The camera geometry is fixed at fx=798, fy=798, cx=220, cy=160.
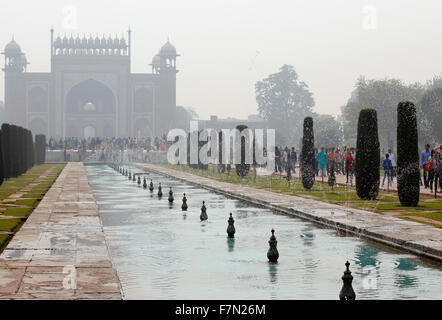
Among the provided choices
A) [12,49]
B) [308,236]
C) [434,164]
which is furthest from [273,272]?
[12,49]

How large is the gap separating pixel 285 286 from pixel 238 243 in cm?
409

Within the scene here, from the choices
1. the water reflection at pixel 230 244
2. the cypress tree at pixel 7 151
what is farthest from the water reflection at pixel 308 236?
the cypress tree at pixel 7 151

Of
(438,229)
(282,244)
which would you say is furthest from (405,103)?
(282,244)

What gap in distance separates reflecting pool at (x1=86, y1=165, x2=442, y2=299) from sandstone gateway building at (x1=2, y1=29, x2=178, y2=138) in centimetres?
7496

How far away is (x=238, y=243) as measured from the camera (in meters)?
13.7

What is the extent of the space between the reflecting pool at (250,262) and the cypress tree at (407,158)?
4046mm

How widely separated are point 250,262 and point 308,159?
17147 mm

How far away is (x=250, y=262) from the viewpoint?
11602 millimetres

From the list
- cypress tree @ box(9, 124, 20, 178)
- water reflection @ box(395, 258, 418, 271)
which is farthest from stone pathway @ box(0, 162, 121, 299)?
cypress tree @ box(9, 124, 20, 178)

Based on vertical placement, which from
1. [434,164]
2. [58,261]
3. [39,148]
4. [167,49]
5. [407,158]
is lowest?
[58,261]

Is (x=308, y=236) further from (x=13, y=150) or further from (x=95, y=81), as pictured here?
(x=95, y=81)

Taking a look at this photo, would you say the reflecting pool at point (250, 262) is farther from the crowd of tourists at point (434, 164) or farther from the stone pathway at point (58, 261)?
the crowd of tourists at point (434, 164)

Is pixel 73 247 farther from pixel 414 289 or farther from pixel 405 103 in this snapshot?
pixel 405 103

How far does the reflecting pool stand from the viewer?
30.9 ft
